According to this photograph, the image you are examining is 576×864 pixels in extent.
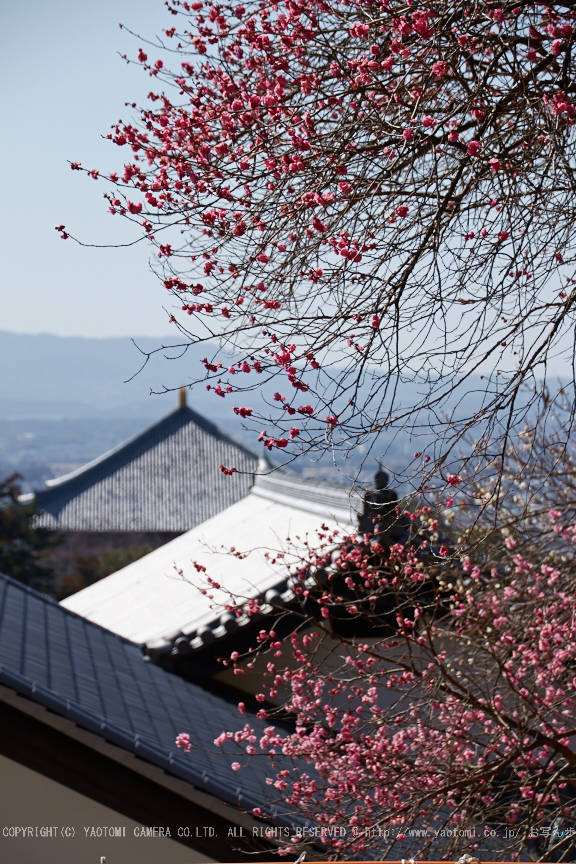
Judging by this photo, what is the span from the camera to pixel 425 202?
337 centimetres

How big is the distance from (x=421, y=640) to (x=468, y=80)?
2.35 meters

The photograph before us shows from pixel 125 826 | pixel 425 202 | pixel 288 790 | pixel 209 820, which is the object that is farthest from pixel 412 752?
pixel 425 202

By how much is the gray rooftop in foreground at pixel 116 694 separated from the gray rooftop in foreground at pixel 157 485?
27142mm

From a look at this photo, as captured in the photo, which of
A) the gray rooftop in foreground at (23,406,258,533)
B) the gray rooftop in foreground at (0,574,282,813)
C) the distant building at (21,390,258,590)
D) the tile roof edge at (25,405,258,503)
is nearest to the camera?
the gray rooftop in foreground at (0,574,282,813)

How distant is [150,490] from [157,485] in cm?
34

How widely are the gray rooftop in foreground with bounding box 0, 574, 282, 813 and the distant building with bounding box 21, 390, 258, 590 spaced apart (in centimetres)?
2671

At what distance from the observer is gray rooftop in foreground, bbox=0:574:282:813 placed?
3742 mm

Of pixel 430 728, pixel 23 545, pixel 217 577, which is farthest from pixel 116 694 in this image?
pixel 23 545

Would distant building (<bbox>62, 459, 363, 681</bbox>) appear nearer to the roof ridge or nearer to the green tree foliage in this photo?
the green tree foliage

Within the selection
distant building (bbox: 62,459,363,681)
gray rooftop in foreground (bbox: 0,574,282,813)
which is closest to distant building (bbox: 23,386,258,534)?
distant building (bbox: 62,459,363,681)

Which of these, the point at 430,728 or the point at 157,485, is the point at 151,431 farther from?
the point at 430,728

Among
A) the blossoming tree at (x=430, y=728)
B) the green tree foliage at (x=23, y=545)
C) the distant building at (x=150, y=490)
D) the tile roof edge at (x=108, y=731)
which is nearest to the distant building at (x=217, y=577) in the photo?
the blossoming tree at (x=430, y=728)

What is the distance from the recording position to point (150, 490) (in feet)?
113

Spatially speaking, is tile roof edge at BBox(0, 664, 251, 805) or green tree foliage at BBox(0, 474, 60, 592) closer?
tile roof edge at BBox(0, 664, 251, 805)
